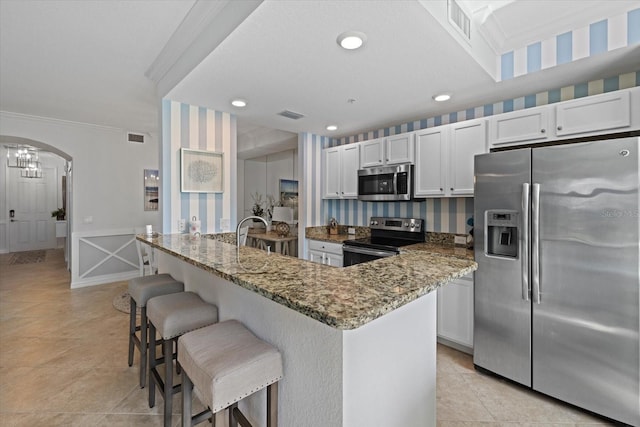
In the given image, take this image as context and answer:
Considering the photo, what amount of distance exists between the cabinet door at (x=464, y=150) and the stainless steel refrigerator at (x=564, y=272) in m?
0.53

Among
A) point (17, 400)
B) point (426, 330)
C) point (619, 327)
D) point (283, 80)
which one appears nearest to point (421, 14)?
point (283, 80)

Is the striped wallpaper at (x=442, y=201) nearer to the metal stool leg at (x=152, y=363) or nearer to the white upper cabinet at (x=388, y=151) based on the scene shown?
the white upper cabinet at (x=388, y=151)

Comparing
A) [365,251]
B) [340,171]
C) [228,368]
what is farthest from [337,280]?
[340,171]

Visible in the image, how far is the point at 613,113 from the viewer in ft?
6.88

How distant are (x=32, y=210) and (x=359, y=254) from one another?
9.14 meters

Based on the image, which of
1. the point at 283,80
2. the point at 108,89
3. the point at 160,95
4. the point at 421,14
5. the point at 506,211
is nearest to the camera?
the point at 421,14

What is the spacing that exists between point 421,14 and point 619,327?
2.21 m

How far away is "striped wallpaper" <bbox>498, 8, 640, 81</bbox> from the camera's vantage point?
1.87 m

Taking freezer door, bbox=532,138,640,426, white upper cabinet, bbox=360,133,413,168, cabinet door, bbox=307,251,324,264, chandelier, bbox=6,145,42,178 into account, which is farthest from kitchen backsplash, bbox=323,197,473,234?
chandelier, bbox=6,145,42,178

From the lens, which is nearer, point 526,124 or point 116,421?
point 116,421

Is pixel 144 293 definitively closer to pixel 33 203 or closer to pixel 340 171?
pixel 340 171

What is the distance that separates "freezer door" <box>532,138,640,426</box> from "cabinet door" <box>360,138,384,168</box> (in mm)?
1806

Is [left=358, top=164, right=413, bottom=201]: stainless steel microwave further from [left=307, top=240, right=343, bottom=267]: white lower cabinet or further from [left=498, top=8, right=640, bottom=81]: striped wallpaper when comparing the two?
[left=498, top=8, right=640, bottom=81]: striped wallpaper

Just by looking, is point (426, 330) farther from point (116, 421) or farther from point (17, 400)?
point (17, 400)
